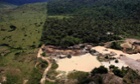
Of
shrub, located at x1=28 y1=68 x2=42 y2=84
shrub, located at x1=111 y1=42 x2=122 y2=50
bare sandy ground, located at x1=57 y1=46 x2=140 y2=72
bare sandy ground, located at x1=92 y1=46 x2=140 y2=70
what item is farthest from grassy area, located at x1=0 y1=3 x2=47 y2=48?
shrub, located at x1=111 y1=42 x2=122 y2=50

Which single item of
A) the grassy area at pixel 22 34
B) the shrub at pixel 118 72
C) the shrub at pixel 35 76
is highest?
the shrub at pixel 118 72

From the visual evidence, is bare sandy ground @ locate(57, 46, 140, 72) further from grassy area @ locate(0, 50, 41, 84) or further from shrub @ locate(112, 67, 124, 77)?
grassy area @ locate(0, 50, 41, 84)

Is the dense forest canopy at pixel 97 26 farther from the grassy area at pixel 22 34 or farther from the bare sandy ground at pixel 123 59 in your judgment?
the bare sandy ground at pixel 123 59

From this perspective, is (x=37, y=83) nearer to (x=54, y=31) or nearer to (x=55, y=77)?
(x=55, y=77)

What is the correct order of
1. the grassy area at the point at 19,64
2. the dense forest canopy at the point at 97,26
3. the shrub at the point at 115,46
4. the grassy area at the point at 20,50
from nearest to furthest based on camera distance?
1. the grassy area at the point at 20,50
2. the grassy area at the point at 19,64
3. the shrub at the point at 115,46
4. the dense forest canopy at the point at 97,26

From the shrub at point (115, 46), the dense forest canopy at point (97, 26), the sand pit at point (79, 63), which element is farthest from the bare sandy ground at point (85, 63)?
the dense forest canopy at point (97, 26)

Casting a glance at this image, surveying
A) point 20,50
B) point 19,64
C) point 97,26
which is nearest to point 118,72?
point 19,64

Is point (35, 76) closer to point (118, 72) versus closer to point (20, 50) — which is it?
point (118, 72)
